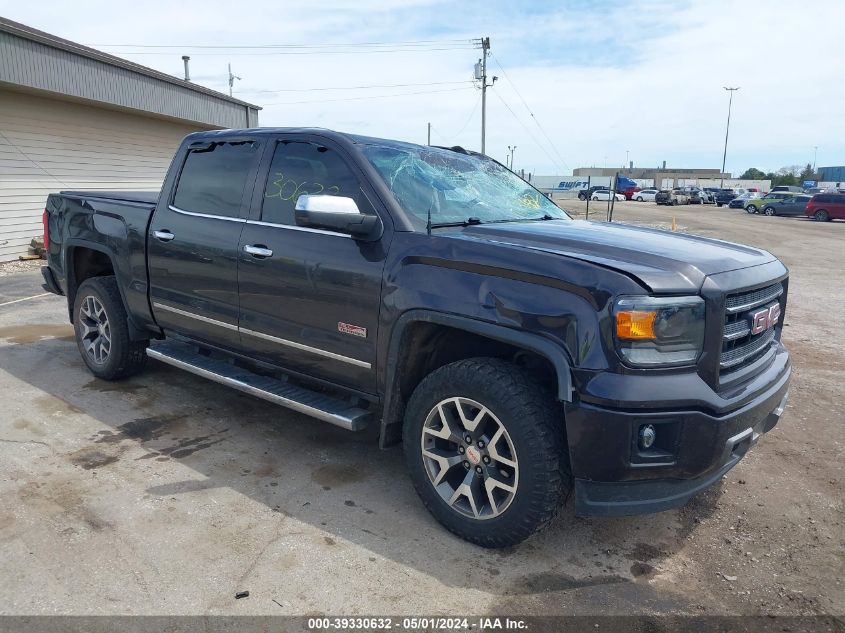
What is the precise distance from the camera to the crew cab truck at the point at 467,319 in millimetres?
2721

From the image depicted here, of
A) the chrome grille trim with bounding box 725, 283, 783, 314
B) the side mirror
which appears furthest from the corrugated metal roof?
the chrome grille trim with bounding box 725, 283, 783, 314

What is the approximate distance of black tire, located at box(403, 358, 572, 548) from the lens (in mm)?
2854

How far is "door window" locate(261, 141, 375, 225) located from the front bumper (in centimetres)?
172

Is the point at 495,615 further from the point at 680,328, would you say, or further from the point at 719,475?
the point at 680,328

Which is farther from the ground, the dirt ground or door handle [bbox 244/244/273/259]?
door handle [bbox 244/244/273/259]

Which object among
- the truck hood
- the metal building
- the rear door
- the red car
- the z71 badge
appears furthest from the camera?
the red car

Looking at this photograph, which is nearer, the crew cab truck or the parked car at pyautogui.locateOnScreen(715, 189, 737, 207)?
the crew cab truck

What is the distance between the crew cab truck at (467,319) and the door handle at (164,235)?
0.01m

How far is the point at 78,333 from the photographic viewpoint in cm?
552

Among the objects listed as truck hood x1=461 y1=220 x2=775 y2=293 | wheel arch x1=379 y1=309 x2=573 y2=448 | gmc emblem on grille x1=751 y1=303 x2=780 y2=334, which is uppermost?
truck hood x1=461 y1=220 x2=775 y2=293

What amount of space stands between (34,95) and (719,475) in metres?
13.7

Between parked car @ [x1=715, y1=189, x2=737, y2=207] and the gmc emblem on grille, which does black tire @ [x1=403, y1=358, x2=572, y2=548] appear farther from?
parked car @ [x1=715, y1=189, x2=737, y2=207]

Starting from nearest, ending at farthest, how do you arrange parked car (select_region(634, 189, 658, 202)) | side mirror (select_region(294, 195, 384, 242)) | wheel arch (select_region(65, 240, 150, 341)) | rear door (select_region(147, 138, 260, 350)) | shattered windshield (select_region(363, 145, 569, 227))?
side mirror (select_region(294, 195, 384, 242))
shattered windshield (select_region(363, 145, 569, 227))
rear door (select_region(147, 138, 260, 350))
wheel arch (select_region(65, 240, 150, 341))
parked car (select_region(634, 189, 658, 202))

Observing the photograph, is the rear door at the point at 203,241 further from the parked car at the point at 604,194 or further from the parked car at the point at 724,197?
the parked car at the point at 724,197
